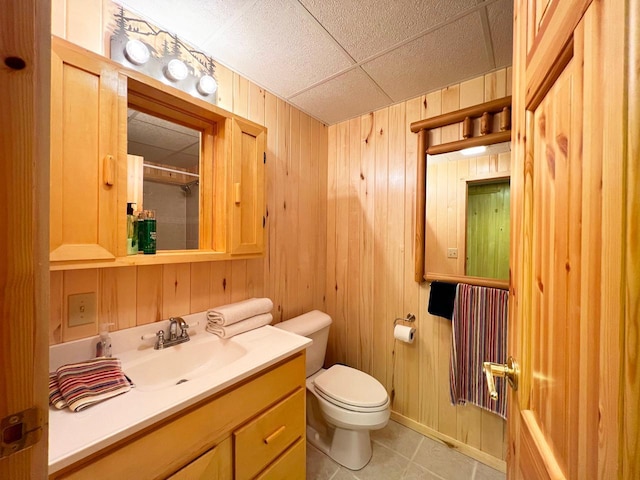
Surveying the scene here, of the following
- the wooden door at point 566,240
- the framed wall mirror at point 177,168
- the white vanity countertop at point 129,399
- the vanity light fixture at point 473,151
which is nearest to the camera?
the wooden door at point 566,240

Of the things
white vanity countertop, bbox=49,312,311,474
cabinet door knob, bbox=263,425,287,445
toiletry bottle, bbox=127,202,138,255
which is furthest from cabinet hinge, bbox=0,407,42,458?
cabinet door knob, bbox=263,425,287,445

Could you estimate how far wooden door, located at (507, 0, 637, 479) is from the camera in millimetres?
291

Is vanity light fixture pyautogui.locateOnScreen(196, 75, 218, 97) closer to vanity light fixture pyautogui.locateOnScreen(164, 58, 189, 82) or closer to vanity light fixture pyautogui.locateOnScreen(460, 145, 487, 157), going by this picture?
vanity light fixture pyautogui.locateOnScreen(164, 58, 189, 82)

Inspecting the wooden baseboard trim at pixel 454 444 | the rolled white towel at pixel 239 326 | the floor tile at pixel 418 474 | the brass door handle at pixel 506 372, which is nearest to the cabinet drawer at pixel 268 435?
the rolled white towel at pixel 239 326

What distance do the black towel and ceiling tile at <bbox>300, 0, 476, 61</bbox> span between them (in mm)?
1346

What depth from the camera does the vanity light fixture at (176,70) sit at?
3.94 ft

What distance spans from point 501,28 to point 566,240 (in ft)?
4.22

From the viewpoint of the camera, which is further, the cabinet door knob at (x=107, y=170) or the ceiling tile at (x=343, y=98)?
the ceiling tile at (x=343, y=98)

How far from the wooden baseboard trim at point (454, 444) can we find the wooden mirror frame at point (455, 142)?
989 mm

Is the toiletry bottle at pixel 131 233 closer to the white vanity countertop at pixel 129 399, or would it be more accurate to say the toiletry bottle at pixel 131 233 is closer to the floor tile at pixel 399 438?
the white vanity countertop at pixel 129 399

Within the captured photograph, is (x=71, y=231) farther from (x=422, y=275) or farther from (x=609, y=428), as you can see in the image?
(x=422, y=275)

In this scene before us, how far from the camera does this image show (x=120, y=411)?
71 cm

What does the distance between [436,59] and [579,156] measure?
131 centimetres

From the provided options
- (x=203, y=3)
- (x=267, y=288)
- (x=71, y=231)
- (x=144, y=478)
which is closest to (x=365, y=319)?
(x=267, y=288)
